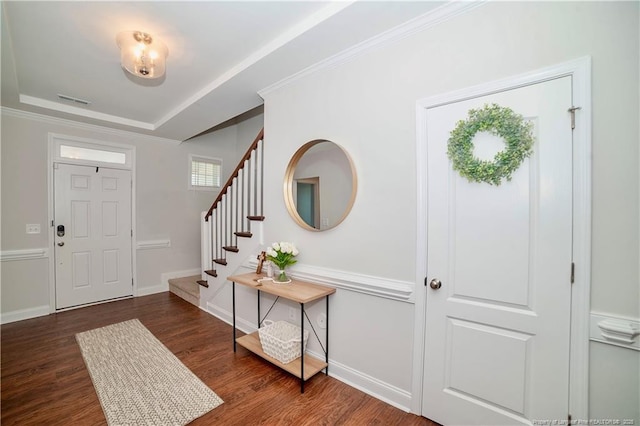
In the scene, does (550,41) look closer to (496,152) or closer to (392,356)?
(496,152)

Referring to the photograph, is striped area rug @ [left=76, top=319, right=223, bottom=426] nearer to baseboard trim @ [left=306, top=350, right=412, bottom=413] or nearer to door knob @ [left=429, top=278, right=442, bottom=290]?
baseboard trim @ [left=306, top=350, right=412, bottom=413]

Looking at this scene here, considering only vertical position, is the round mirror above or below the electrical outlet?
above

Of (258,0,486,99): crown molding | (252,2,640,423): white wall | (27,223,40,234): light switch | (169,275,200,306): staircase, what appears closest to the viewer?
(252,2,640,423): white wall

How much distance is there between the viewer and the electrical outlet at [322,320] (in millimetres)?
2235

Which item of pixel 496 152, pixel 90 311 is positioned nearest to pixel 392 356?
pixel 496 152

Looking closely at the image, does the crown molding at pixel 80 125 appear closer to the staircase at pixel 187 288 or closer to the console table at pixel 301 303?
the staircase at pixel 187 288

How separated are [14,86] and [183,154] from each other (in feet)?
7.23

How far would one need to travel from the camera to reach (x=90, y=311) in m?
3.61

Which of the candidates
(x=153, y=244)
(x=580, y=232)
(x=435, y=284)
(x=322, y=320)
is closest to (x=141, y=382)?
(x=322, y=320)

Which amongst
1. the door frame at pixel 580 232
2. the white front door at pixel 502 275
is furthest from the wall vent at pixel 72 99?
the door frame at pixel 580 232

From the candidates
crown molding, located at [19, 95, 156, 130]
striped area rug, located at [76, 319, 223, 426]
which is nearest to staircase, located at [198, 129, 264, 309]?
striped area rug, located at [76, 319, 223, 426]

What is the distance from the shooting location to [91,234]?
3832 millimetres

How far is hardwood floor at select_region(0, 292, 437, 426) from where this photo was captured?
1.74 metres

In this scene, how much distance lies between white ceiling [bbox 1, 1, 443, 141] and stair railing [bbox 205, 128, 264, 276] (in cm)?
67
